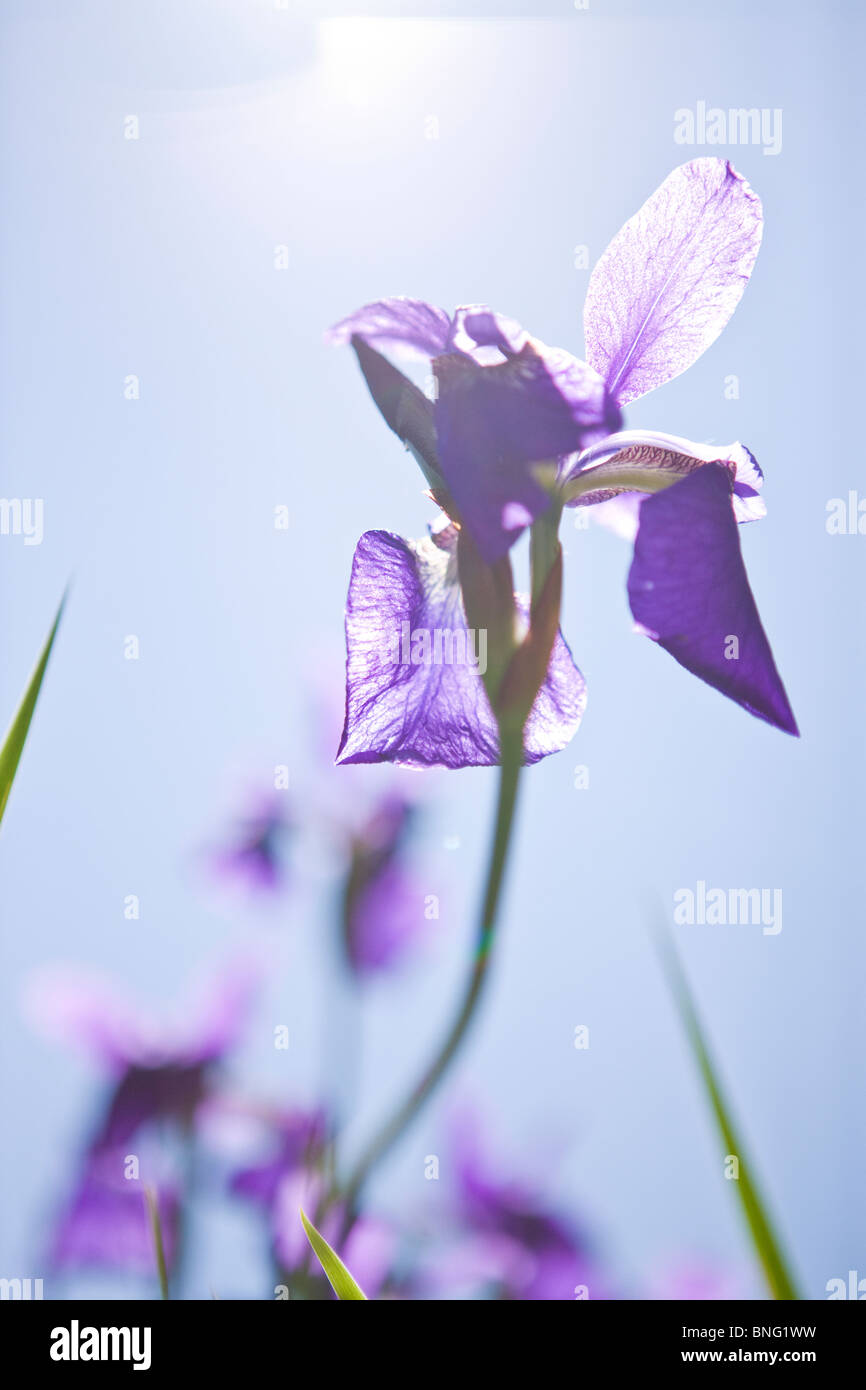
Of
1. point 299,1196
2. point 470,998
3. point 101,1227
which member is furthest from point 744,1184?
point 101,1227

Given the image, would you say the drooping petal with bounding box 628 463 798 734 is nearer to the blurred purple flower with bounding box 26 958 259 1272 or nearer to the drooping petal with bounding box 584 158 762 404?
the drooping petal with bounding box 584 158 762 404

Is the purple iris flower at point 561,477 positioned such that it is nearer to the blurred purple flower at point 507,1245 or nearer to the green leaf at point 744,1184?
the green leaf at point 744,1184

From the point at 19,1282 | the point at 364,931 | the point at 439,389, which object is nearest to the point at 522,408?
the point at 439,389

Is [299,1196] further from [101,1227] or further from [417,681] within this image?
[417,681]

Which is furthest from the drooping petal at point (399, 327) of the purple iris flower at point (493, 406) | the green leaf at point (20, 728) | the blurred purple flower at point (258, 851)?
the blurred purple flower at point (258, 851)

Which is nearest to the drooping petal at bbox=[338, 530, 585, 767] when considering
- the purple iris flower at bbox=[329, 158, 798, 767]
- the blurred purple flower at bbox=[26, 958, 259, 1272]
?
the purple iris flower at bbox=[329, 158, 798, 767]
